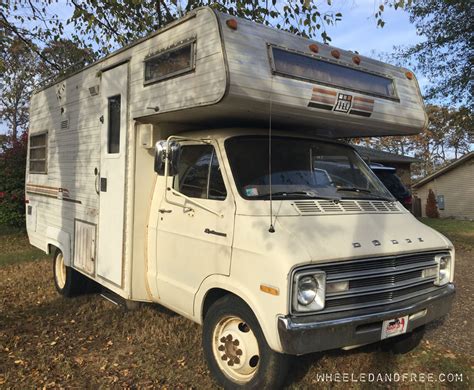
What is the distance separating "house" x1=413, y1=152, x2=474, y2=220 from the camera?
2911 cm

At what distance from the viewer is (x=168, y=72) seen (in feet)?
14.0

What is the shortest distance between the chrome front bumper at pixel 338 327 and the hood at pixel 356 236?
415 millimetres

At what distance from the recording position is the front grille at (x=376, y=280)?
3326 mm

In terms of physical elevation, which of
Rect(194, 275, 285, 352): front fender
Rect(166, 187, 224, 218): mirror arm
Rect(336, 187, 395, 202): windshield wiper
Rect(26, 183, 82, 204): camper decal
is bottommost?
Rect(194, 275, 285, 352): front fender

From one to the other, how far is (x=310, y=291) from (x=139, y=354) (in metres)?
2.14

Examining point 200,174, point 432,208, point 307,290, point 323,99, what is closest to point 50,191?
point 200,174

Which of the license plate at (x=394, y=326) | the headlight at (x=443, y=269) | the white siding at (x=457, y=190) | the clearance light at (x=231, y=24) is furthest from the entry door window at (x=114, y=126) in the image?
the white siding at (x=457, y=190)

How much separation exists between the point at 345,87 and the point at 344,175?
844mm

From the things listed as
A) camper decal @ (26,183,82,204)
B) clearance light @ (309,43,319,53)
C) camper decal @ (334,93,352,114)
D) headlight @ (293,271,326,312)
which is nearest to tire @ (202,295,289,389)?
headlight @ (293,271,326,312)

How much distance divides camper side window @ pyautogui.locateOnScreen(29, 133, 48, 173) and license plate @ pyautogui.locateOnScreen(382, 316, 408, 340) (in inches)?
211

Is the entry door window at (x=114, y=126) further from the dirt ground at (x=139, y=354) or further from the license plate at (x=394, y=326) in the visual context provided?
the license plate at (x=394, y=326)

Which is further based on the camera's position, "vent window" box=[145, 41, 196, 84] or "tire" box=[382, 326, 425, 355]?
"tire" box=[382, 326, 425, 355]

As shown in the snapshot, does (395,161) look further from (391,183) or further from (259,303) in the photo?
(259,303)

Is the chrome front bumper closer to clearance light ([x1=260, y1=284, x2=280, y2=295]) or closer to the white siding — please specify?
clearance light ([x1=260, y1=284, x2=280, y2=295])
